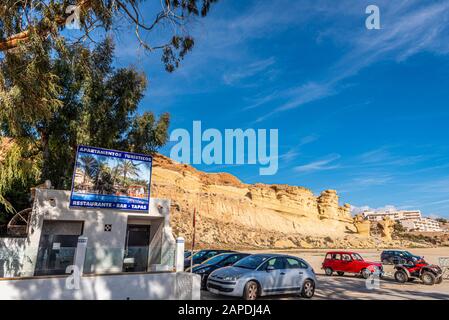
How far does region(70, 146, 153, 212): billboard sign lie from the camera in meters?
15.6

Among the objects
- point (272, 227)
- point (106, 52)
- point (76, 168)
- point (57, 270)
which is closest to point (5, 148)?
point (76, 168)

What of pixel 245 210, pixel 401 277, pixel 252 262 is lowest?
pixel 401 277

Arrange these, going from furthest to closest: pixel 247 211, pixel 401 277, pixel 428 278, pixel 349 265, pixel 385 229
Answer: pixel 385 229 < pixel 247 211 < pixel 349 265 < pixel 401 277 < pixel 428 278

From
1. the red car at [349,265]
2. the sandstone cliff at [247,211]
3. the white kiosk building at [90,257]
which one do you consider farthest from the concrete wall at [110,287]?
the sandstone cliff at [247,211]

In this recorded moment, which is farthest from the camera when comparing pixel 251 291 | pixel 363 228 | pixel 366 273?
pixel 363 228

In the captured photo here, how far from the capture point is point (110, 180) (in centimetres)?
1628

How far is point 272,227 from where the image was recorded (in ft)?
269

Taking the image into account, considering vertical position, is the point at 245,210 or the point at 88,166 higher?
the point at 245,210

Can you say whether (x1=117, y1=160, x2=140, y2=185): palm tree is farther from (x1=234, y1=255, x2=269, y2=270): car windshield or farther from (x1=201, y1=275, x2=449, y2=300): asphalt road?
(x1=234, y1=255, x2=269, y2=270): car windshield

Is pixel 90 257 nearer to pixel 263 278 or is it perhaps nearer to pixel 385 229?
pixel 263 278

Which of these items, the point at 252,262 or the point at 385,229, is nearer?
the point at 252,262

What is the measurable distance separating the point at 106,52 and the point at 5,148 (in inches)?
330

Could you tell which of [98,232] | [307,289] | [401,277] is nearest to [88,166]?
[98,232]

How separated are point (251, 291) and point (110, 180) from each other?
9727mm
